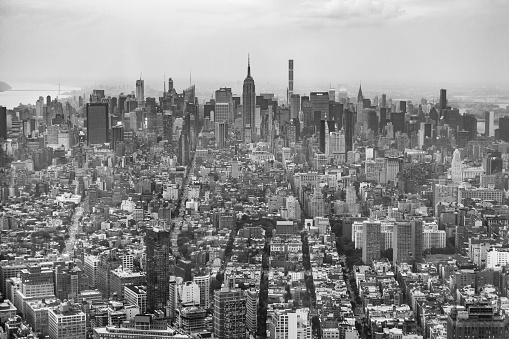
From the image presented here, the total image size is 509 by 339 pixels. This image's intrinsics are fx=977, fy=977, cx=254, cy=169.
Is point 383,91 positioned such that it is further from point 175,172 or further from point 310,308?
point 310,308

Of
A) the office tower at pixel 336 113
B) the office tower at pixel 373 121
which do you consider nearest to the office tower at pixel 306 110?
the office tower at pixel 336 113

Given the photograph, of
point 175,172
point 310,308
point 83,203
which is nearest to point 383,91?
point 175,172

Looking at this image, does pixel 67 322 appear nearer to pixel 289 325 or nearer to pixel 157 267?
pixel 157 267

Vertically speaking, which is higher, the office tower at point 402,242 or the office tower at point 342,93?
the office tower at point 342,93

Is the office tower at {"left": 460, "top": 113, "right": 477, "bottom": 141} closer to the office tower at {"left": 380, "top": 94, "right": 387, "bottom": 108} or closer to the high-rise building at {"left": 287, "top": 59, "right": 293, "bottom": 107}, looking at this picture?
the office tower at {"left": 380, "top": 94, "right": 387, "bottom": 108}

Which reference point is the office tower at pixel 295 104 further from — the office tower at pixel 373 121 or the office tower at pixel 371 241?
the office tower at pixel 371 241

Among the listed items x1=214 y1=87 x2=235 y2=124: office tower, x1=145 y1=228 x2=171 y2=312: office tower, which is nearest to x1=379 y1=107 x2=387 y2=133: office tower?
x1=214 y1=87 x2=235 y2=124: office tower
